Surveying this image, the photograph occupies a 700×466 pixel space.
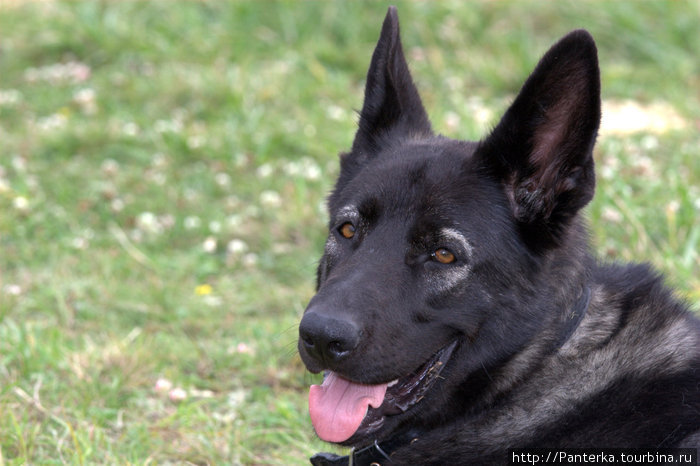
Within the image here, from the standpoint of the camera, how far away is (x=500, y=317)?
2.96 m

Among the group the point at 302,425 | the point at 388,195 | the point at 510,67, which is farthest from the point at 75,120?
the point at 388,195

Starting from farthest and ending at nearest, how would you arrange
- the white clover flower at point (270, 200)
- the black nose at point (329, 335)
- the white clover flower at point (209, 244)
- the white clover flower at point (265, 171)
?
the white clover flower at point (265, 171) < the white clover flower at point (270, 200) < the white clover flower at point (209, 244) < the black nose at point (329, 335)

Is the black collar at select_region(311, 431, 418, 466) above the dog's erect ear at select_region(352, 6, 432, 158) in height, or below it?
below

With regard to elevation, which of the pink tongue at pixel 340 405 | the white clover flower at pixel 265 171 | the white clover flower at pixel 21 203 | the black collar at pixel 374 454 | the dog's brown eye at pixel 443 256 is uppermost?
the dog's brown eye at pixel 443 256

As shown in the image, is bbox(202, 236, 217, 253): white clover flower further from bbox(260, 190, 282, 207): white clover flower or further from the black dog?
the black dog

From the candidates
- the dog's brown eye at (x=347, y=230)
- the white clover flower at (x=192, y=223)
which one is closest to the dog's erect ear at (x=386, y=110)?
the dog's brown eye at (x=347, y=230)

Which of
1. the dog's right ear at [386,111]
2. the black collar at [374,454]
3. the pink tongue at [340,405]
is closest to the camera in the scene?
the pink tongue at [340,405]

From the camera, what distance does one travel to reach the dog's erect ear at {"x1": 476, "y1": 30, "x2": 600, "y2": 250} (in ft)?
9.20

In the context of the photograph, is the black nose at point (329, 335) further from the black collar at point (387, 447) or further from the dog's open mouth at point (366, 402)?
the black collar at point (387, 447)

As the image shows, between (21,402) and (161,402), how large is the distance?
61 centimetres

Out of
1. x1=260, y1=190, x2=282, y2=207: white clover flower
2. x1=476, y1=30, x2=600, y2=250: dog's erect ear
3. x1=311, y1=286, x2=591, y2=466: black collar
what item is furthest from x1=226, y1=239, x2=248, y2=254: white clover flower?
x1=476, y1=30, x2=600, y2=250: dog's erect ear

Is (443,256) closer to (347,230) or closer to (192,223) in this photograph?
(347,230)

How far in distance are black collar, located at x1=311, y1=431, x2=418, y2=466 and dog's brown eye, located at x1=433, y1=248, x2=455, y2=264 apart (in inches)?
24.9

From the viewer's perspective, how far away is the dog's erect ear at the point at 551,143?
9.20ft
